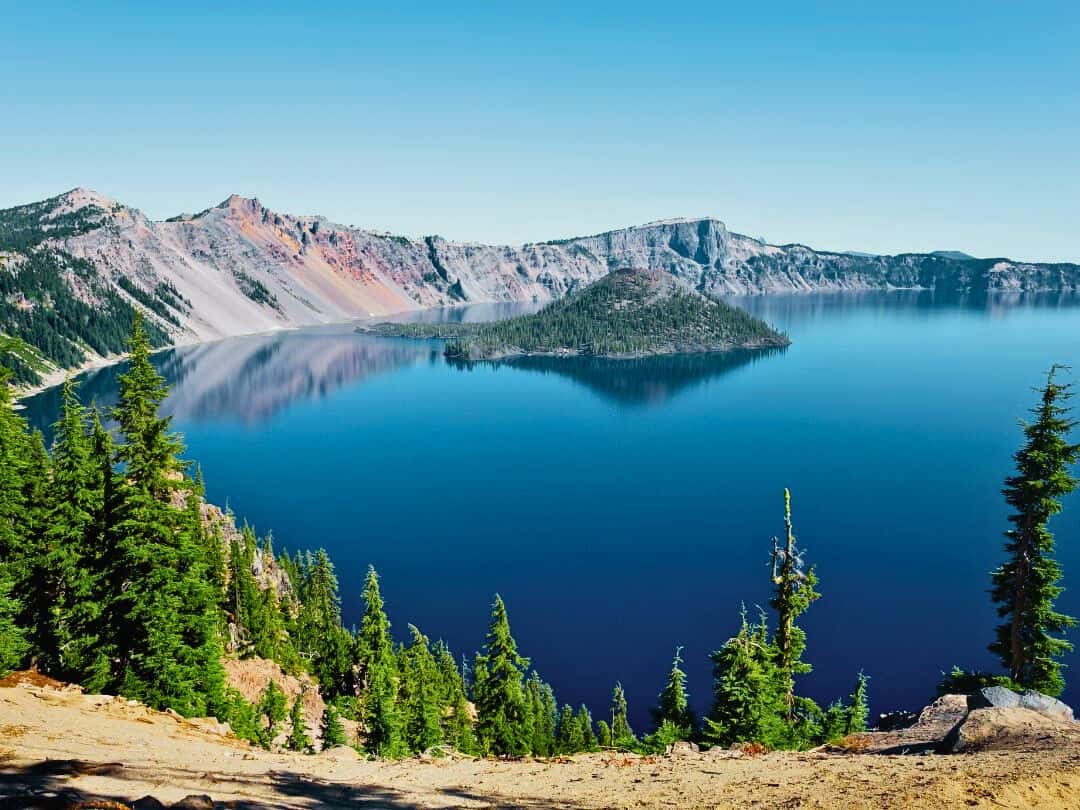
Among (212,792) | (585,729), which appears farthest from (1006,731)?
(585,729)

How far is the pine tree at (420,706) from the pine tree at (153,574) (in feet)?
57.6

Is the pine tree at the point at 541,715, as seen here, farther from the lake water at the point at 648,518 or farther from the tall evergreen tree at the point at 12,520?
the tall evergreen tree at the point at 12,520

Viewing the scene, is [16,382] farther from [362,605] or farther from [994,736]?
[994,736]

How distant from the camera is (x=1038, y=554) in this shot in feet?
111

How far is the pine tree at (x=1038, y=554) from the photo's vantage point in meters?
32.7

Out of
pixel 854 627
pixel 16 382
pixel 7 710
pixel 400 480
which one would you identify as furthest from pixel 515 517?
pixel 16 382

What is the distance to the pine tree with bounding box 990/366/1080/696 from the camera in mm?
32719

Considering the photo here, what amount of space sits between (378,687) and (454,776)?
2312cm

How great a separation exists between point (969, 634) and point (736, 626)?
2348 centimetres

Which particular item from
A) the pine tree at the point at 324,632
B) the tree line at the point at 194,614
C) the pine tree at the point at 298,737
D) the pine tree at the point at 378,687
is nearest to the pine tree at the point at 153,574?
the tree line at the point at 194,614

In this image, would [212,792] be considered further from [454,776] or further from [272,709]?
[272,709]

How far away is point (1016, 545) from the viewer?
33812 millimetres

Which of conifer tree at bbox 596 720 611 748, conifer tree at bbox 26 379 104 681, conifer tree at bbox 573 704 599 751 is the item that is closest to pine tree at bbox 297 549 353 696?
conifer tree at bbox 573 704 599 751

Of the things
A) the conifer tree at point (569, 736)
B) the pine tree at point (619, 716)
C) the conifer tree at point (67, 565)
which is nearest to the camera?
the conifer tree at point (67, 565)
